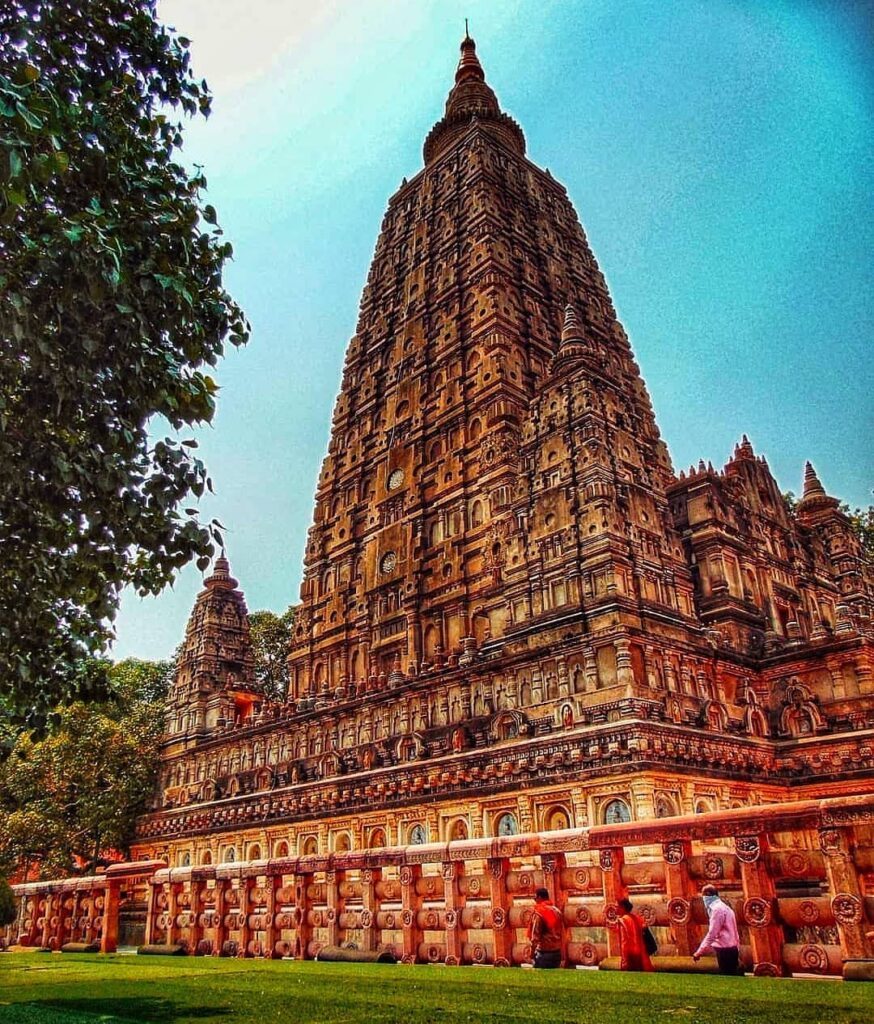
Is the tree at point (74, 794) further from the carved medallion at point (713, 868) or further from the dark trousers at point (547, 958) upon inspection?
the carved medallion at point (713, 868)

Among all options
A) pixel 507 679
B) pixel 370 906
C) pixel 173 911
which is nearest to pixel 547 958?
pixel 370 906

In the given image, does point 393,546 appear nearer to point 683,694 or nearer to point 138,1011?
point 683,694

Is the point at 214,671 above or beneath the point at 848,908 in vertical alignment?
above

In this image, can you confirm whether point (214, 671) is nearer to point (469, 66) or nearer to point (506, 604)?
point (506, 604)

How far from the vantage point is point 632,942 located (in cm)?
1102

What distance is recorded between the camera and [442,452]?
43.7m

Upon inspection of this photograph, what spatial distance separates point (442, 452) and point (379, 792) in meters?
18.5

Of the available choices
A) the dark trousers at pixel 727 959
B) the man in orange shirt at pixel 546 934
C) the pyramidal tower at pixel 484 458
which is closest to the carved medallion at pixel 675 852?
the dark trousers at pixel 727 959

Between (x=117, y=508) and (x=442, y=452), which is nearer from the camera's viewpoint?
(x=117, y=508)

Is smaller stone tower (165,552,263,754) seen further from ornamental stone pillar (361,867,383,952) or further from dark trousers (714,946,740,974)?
dark trousers (714,946,740,974)

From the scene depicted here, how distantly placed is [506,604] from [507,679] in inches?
152

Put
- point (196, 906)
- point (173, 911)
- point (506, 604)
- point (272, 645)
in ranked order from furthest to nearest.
Answer: point (272, 645) < point (506, 604) < point (173, 911) < point (196, 906)

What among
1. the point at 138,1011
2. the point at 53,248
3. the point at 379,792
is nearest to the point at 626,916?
the point at 138,1011

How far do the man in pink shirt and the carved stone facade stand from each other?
84cm
